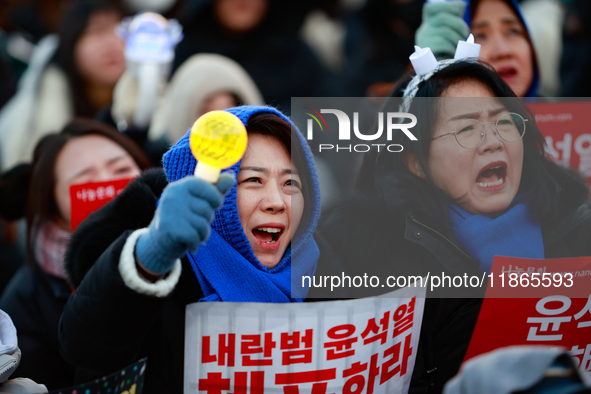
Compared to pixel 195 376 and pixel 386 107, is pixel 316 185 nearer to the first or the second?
pixel 386 107

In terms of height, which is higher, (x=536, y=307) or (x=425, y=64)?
(x=425, y=64)

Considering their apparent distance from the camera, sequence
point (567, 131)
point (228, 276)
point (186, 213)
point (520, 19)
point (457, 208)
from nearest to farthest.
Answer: point (186, 213), point (228, 276), point (457, 208), point (567, 131), point (520, 19)

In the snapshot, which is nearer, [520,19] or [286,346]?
[286,346]

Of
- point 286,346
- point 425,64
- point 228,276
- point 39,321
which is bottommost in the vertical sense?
point 39,321

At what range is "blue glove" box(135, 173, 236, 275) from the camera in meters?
1.39

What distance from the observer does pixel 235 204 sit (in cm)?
172

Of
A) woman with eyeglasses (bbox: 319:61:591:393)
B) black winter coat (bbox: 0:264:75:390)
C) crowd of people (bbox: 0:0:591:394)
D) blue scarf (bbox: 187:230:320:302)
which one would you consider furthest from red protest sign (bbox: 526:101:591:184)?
black winter coat (bbox: 0:264:75:390)

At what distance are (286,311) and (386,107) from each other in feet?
2.34

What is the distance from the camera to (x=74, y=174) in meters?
2.72

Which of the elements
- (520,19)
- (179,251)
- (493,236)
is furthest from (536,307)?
(520,19)

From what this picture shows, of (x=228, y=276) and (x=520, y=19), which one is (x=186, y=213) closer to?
(x=228, y=276)

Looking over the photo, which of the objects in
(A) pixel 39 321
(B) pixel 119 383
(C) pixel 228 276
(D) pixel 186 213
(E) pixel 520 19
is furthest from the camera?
(E) pixel 520 19

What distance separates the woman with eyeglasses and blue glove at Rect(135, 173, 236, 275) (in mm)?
562

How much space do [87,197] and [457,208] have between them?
137cm
